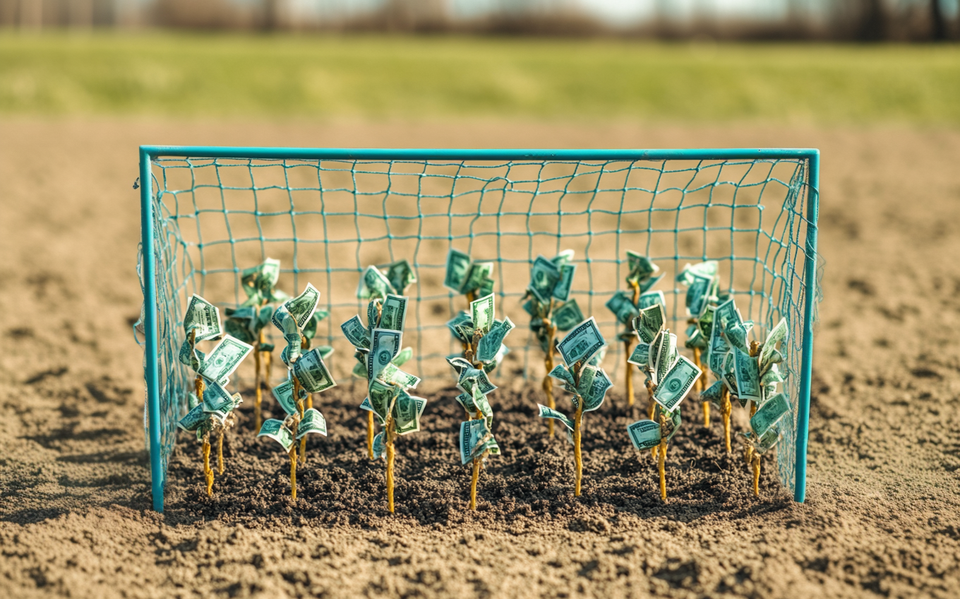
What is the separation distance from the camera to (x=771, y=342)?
9.59 ft

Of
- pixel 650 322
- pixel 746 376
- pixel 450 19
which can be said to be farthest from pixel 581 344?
pixel 450 19

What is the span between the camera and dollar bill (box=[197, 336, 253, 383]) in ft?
9.62

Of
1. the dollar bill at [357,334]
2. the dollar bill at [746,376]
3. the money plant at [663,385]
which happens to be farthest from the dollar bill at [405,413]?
the dollar bill at [746,376]

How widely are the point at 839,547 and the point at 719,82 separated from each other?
1271cm

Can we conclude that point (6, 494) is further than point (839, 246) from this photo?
No

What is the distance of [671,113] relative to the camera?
1284 cm

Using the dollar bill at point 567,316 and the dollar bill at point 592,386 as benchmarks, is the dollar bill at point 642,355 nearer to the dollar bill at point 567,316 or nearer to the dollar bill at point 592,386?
the dollar bill at point 592,386

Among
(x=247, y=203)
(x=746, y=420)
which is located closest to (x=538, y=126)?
(x=247, y=203)

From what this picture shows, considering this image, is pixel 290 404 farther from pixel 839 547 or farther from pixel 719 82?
pixel 719 82

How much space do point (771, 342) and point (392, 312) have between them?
56.7 inches

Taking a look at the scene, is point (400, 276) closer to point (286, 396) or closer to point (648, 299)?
point (286, 396)

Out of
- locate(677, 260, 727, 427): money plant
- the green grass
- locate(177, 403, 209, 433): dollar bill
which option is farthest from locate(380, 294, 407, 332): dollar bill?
the green grass

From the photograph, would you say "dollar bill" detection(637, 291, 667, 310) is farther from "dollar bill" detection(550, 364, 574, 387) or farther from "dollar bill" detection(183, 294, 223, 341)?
"dollar bill" detection(183, 294, 223, 341)

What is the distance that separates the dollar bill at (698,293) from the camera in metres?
3.33
